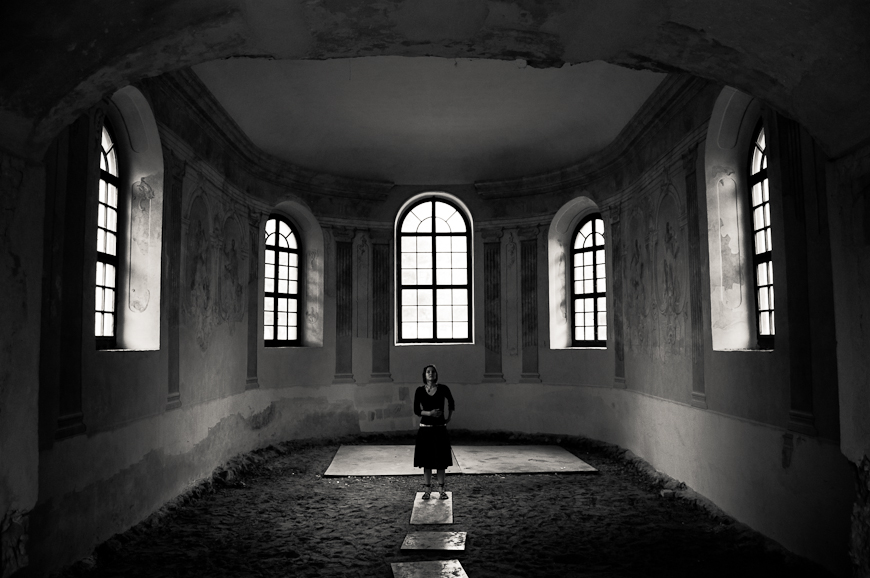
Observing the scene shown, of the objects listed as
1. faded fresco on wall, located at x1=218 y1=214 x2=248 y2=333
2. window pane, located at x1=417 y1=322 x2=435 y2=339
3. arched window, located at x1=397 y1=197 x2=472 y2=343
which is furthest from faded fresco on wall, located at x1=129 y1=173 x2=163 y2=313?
window pane, located at x1=417 y1=322 x2=435 y2=339

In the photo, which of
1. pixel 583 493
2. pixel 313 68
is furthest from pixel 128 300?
pixel 583 493

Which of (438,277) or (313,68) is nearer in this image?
(313,68)

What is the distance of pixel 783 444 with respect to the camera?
6.18 m

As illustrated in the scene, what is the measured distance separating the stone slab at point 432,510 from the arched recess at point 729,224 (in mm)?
3468

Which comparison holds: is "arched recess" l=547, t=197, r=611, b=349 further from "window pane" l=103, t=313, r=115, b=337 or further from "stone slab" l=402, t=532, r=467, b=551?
"window pane" l=103, t=313, r=115, b=337

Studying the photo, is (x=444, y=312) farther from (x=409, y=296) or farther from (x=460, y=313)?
(x=409, y=296)

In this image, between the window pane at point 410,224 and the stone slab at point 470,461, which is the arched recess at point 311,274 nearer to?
the window pane at point 410,224

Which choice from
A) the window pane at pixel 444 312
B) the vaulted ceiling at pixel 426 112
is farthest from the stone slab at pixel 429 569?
the window pane at pixel 444 312

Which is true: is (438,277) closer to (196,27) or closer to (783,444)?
(783,444)

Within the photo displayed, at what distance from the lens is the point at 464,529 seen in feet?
23.2

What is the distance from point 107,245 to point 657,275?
6.97 m

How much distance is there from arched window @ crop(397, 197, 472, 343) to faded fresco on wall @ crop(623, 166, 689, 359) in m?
3.96

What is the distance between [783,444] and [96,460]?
6.03 metres

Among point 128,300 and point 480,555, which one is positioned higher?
point 128,300
